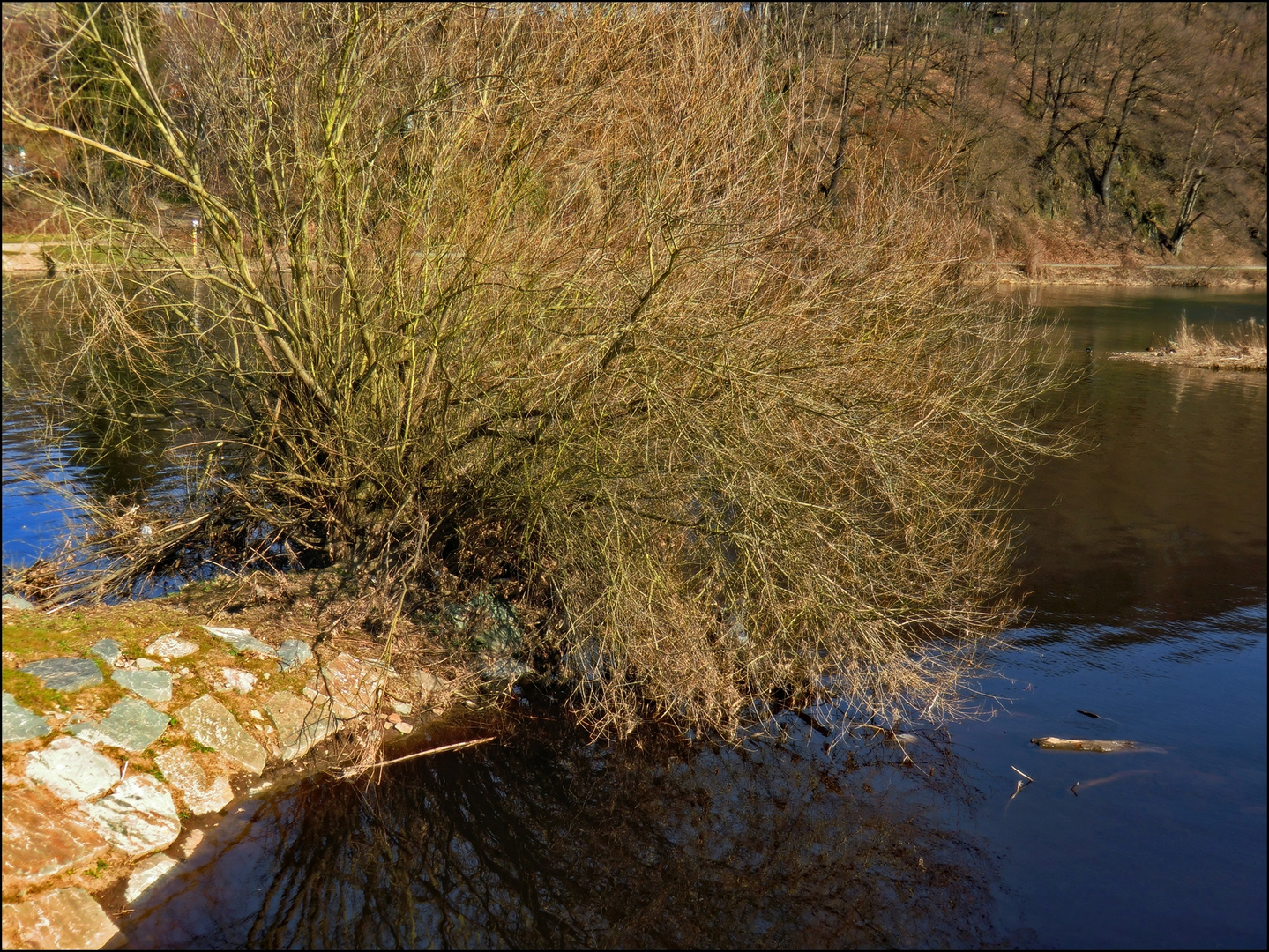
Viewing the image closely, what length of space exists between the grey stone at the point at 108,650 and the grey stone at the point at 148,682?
0.11m

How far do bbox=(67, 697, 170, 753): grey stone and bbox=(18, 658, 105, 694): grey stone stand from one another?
0.71 ft

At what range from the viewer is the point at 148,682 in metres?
5.32

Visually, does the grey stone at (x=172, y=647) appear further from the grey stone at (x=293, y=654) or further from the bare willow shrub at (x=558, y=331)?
the bare willow shrub at (x=558, y=331)

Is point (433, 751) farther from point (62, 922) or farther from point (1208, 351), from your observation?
point (1208, 351)

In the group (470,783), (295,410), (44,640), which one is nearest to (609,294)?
(295,410)

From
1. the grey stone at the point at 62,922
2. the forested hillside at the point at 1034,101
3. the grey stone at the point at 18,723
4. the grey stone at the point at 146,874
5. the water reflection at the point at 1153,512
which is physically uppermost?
the forested hillside at the point at 1034,101

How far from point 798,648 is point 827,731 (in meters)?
0.65

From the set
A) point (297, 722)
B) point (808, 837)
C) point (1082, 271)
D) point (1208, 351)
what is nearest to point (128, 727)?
point (297, 722)

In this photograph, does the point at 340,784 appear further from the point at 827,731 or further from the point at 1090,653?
the point at 1090,653

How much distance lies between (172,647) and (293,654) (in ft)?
2.60

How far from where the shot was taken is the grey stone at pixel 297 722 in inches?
227

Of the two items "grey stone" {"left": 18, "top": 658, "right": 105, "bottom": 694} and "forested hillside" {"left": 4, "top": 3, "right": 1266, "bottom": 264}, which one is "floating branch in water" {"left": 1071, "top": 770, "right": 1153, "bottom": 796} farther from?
"grey stone" {"left": 18, "top": 658, "right": 105, "bottom": 694}

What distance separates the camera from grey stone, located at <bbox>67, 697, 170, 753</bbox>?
4824 millimetres

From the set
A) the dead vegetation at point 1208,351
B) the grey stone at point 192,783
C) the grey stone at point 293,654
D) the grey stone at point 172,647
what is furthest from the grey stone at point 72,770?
the dead vegetation at point 1208,351
